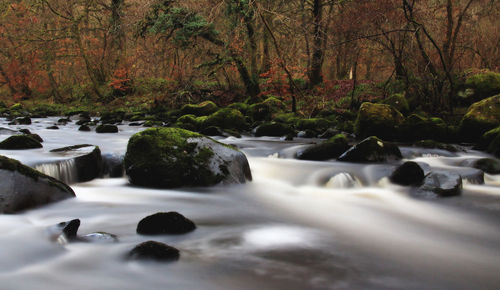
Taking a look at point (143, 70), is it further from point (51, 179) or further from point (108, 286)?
point (108, 286)

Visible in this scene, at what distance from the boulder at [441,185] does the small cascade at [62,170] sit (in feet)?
13.2

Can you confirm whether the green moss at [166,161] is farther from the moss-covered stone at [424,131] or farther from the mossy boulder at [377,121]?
the moss-covered stone at [424,131]

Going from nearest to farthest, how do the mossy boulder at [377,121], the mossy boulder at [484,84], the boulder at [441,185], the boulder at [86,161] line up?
1. the boulder at [441,185]
2. the boulder at [86,161]
3. the mossy boulder at [377,121]
4. the mossy boulder at [484,84]

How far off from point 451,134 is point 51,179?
7.84m

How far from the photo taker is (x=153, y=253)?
7.96 feet

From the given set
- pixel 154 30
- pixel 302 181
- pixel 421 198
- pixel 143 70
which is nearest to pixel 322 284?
pixel 421 198

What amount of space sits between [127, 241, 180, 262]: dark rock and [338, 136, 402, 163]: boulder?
4043mm

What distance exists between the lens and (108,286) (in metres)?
2.15

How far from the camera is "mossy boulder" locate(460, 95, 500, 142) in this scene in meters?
7.88

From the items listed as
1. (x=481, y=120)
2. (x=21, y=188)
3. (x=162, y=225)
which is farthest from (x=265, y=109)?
(x=162, y=225)

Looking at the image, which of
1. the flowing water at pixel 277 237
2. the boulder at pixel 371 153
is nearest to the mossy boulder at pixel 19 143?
the flowing water at pixel 277 237

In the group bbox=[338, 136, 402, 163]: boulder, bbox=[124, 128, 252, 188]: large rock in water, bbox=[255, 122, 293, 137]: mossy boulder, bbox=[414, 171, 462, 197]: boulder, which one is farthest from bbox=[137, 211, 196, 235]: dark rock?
bbox=[255, 122, 293, 137]: mossy boulder

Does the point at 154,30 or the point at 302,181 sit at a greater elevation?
the point at 154,30

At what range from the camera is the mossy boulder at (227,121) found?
1113cm
